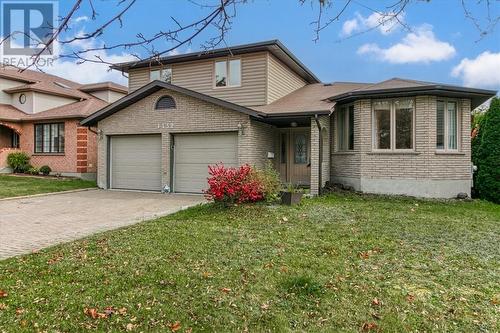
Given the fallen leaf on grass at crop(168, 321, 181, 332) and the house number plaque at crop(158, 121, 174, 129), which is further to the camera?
the house number plaque at crop(158, 121, 174, 129)

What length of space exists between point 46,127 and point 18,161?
2429mm

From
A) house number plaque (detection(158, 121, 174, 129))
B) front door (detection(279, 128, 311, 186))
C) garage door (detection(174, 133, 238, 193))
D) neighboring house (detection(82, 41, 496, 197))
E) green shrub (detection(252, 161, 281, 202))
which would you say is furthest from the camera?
front door (detection(279, 128, 311, 186))

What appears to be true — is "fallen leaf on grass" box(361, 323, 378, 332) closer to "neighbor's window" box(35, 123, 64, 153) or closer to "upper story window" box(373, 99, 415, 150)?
"upper story window" box(373, 99, 415, 150)

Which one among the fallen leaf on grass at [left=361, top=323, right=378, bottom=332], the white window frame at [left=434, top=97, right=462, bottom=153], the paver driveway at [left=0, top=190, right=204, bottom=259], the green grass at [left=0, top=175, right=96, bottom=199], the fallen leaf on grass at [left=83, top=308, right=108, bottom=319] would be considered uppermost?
the white window frame at [left=434, top=97, right=462, bottom=153]

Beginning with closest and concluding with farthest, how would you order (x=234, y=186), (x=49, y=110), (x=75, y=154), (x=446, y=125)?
(x=234, y=186)
(x=446, y=125)
(x=75, y=154)
(x=49, y=110)

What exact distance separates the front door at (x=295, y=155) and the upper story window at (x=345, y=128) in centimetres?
143

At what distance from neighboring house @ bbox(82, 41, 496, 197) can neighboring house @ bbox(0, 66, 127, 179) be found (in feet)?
13.5

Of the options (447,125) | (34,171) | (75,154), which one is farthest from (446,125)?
(34,171)

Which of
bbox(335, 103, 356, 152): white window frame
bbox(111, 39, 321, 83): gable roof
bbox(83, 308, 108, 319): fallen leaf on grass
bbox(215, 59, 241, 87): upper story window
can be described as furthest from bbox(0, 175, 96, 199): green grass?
bbox(83, 308, 108, 319): fallen leaf on grass

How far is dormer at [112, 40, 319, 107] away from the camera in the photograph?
621 inches

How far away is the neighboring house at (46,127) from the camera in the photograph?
20156mm

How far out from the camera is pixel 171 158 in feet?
49.9

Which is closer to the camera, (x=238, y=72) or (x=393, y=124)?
(x=393, y=124)

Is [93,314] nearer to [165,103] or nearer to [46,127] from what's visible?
[165,103]
